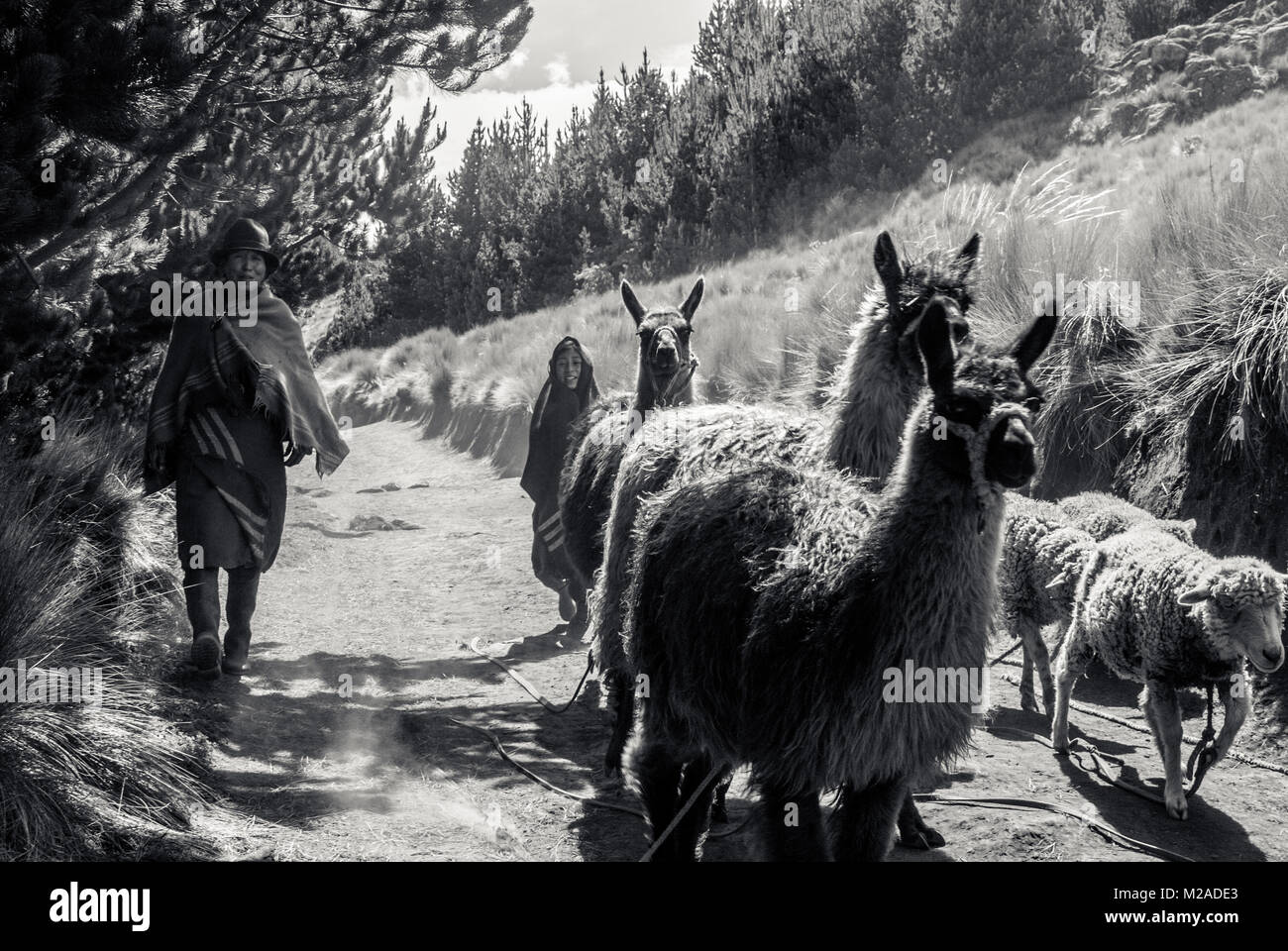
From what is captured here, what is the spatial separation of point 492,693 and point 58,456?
2.95 m

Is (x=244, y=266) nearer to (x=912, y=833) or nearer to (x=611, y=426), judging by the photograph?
(x=611, y=426)

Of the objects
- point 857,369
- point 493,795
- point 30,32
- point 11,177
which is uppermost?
→ point 30,32

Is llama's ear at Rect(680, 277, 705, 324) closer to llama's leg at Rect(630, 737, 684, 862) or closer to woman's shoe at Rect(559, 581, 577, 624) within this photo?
woman's shoe at Rect(559, 581, 577, 624)

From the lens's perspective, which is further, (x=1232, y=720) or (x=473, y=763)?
(x=473, y=763)

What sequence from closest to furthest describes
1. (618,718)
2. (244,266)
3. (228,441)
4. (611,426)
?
(618,718) < (228,441) < (244,266) < (611,426)

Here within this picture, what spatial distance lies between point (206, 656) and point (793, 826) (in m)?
3.61

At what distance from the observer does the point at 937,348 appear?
3.00m

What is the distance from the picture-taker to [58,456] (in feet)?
20.4

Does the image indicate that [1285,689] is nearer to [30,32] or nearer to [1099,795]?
[1099,795]

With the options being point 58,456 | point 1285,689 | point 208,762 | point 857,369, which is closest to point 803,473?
point 857,369

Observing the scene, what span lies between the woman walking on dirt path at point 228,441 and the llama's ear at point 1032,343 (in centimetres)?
429

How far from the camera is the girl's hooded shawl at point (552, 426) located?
8625 mm

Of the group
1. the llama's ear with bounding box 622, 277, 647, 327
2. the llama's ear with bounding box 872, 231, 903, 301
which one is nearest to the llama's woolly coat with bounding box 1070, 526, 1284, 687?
the llama's ear with bounding box 872, 231, 903, 301

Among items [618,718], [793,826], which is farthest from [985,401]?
[618,718]
